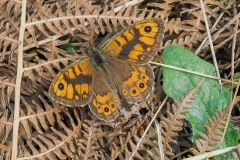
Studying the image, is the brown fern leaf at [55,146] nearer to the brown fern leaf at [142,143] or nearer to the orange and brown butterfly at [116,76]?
the orange and brown butterfly at [116,76]

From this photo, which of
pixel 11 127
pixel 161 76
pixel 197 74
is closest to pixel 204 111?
pixel 197 74

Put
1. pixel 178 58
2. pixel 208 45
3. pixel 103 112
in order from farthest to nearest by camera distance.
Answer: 1. pixel 208 45
2. pixel 178 58
3. pixel 103 112

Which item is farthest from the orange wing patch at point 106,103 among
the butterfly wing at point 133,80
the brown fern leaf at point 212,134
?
the brown fern leaf at point 212,134

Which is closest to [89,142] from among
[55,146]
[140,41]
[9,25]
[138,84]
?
[55,146]

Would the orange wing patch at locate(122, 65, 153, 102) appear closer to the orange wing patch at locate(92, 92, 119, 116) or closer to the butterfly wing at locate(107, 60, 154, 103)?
the butterfly wing at locate(107, 60, 154, 103)

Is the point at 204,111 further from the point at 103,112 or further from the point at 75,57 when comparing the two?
the point at 75,57

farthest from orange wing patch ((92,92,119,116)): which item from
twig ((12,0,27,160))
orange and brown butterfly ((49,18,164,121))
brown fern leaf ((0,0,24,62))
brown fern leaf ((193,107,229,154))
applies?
brown fern leaf ((0,0,24,62))

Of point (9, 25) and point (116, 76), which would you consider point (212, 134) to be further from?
point (9, 25)
